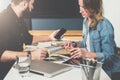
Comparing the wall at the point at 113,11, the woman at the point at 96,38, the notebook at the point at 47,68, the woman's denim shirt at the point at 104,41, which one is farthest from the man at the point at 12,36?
the wall at the point at 113,11

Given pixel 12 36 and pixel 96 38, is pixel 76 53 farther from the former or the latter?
pixel 12 36

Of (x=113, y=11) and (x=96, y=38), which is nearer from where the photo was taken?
(x=96, y=38)

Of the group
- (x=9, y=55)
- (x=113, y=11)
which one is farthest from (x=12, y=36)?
(x=113, y=11)

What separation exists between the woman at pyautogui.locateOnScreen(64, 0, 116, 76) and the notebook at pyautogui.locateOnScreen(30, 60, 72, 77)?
281 mm

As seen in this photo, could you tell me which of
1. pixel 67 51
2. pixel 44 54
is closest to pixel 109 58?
pixel 67 51

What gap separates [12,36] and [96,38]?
795 millimetres

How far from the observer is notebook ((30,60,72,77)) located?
1.50 m

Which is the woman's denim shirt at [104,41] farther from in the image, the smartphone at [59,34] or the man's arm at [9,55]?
the man's arm at [9,55]

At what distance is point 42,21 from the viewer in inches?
124

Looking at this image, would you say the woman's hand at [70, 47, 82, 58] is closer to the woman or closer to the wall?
the woman

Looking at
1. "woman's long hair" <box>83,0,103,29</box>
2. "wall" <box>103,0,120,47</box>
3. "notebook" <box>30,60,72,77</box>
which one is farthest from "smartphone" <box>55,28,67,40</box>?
"notebook" <box>30,60,72,77</box>

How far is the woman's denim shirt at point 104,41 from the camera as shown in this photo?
80.2 inches

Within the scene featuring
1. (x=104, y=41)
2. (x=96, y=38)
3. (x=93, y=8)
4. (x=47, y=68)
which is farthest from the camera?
(x=93, y=8)

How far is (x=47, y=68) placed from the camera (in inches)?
62.0
